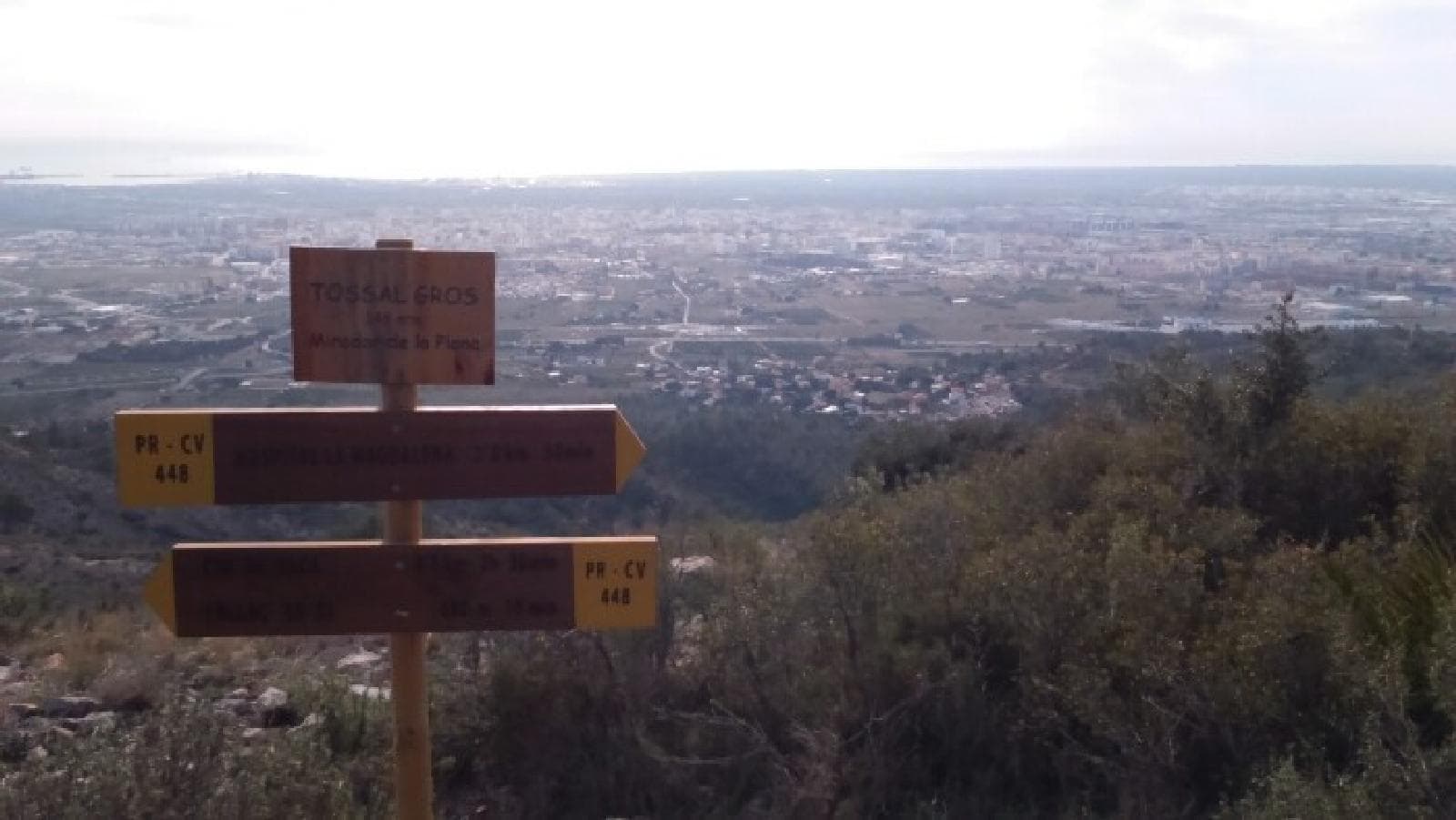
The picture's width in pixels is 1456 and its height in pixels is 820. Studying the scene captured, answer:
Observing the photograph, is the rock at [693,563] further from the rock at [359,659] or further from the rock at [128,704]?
the rock at [128,704]

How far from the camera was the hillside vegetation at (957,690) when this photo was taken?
450cm

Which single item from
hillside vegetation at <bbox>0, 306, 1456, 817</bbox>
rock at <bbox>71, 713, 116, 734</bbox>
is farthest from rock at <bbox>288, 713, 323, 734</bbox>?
rock at <bbox>71, 713, 116, 734</bbox>

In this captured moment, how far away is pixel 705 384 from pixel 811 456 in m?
→ 3.92

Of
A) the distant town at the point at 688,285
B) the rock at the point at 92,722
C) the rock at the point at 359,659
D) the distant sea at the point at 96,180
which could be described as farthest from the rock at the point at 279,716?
the distant sea at the point at 96,180

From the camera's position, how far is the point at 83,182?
178ft

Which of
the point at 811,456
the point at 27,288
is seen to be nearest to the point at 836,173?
the point at 27,288

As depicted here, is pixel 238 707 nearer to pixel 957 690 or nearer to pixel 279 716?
pixel 279 716

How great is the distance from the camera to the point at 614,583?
3.86 meters

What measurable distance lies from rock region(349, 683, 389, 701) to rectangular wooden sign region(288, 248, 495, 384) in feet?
9.32

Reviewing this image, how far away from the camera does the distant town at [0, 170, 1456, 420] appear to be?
24.3 meters

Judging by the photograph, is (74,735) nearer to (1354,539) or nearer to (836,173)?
(1354,539)

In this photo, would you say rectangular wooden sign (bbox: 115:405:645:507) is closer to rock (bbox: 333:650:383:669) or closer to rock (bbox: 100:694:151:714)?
rock (bbox: 100:694:151:714)

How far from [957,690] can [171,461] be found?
11.0 feet

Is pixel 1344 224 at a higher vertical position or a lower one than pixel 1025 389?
higher
